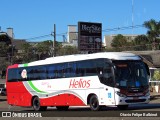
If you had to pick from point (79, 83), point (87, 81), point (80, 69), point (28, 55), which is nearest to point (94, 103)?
point (87, 81)

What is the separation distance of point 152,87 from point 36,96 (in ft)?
82.8

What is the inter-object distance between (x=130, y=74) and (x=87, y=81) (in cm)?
255

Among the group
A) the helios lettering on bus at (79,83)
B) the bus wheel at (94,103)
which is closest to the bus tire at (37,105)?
the helios lettering on bus at (79,83)

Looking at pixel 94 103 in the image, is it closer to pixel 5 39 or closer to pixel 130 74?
pixel 130 74

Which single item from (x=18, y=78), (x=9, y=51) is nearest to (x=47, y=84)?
(x=18, y=78)

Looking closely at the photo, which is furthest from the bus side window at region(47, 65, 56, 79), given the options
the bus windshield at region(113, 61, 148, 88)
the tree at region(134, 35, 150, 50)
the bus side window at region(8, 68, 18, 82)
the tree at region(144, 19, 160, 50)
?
the tree at region(134, 35, 150, 50)

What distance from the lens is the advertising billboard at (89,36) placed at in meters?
61.0

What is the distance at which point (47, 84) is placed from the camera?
1147 inches

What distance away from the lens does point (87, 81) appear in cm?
2528

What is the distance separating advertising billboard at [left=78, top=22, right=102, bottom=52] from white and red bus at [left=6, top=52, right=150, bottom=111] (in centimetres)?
2982

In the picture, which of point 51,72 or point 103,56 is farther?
point 51,72

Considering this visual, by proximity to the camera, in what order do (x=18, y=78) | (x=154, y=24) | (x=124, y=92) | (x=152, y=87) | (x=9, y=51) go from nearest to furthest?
1. (x=124, y=92)
2. (x=18, y=78)
3. (x=152, y=87)
4. (x=154, y=24)
5. (x=9, y=51)

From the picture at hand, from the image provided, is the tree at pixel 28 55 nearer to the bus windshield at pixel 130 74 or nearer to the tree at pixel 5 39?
the tree at pixel 5 39

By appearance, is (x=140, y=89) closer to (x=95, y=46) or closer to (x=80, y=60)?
(x=80, y=60)
